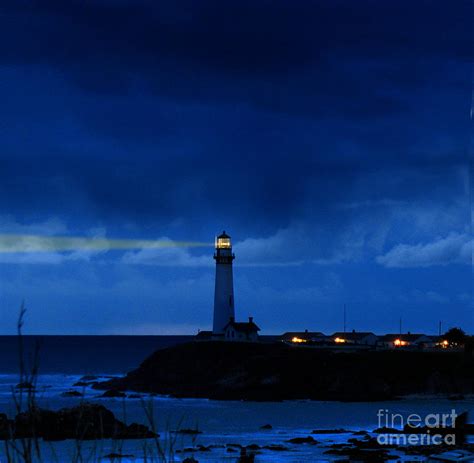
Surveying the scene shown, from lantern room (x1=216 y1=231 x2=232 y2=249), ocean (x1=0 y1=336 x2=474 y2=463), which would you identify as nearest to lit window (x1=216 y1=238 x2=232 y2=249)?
lantern room (x1=216 y1=231 x2=232 y2=249)

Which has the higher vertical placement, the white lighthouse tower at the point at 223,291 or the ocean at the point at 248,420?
the white lighthouse tower at the point at 223,291

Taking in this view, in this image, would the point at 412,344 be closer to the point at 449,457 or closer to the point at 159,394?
the point at 159,394

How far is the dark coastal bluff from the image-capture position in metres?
58.2

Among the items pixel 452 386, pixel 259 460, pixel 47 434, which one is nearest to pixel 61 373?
pixel 452 386

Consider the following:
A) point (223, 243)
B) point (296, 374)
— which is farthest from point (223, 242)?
point (296, 374)

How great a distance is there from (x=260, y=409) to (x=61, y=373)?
51728 millimetres

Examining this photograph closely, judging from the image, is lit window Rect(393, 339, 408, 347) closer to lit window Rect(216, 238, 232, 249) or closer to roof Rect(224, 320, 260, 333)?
roof Rect(224, 320, 260, 333)

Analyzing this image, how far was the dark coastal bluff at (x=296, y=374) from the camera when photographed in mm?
58188

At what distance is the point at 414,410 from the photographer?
165ft

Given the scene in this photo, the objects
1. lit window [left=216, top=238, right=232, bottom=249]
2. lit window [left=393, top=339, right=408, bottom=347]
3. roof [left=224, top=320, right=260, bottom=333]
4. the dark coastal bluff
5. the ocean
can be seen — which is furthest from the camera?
lit window [left=393, top=339, right=408, bottom=347]

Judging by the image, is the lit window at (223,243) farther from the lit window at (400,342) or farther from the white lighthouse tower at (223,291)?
the lit window at (400,342)

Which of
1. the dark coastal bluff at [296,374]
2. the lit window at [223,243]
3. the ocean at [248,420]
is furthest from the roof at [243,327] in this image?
the ocean at [248,420]

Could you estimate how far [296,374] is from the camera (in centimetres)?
6172

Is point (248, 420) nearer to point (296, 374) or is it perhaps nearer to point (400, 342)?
point (296, 374)
